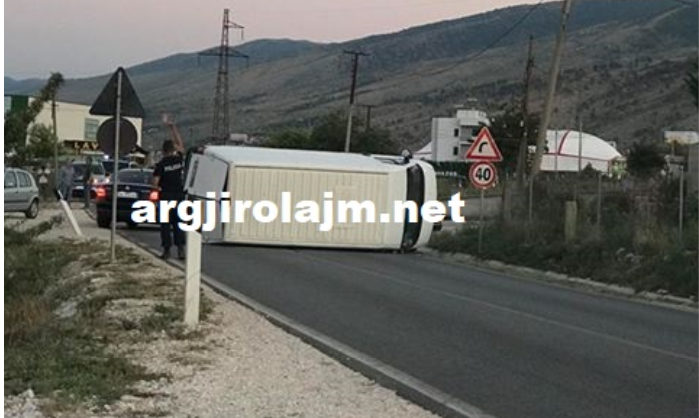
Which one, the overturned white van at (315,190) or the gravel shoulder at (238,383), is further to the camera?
the overturned white van at (315,190)

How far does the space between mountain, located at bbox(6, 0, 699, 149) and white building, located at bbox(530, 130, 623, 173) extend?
377cm

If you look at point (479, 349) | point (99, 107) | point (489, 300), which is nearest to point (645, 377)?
point (479, 349)

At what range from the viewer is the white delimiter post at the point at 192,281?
36.0ft

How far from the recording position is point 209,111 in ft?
427

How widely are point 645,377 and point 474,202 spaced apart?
35.4 m

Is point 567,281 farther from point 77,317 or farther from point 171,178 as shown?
point 77,317

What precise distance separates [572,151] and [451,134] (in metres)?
14.6

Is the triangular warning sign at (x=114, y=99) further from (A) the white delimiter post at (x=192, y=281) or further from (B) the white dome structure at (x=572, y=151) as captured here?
(B) the white dome structure at (x=572, y=151)

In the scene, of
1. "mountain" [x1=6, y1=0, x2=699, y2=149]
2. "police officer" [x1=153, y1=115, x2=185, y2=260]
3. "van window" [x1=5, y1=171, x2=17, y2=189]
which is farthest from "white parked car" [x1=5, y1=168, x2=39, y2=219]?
"mountain" [x1=6, y1=0, x2=699, y2=149]

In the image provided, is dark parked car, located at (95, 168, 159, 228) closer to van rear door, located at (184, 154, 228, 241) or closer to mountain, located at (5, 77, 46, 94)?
mountain, located at (5, 77, 46, 94)

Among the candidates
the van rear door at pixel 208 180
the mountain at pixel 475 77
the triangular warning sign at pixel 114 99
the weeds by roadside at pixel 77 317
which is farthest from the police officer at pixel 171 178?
the mountain at pixel 475 77

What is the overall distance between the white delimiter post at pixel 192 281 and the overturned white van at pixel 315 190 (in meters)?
0.32

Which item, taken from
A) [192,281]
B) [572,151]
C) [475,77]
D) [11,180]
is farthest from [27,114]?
[475,77]

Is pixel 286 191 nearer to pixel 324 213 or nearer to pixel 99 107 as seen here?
pixel 324 213
